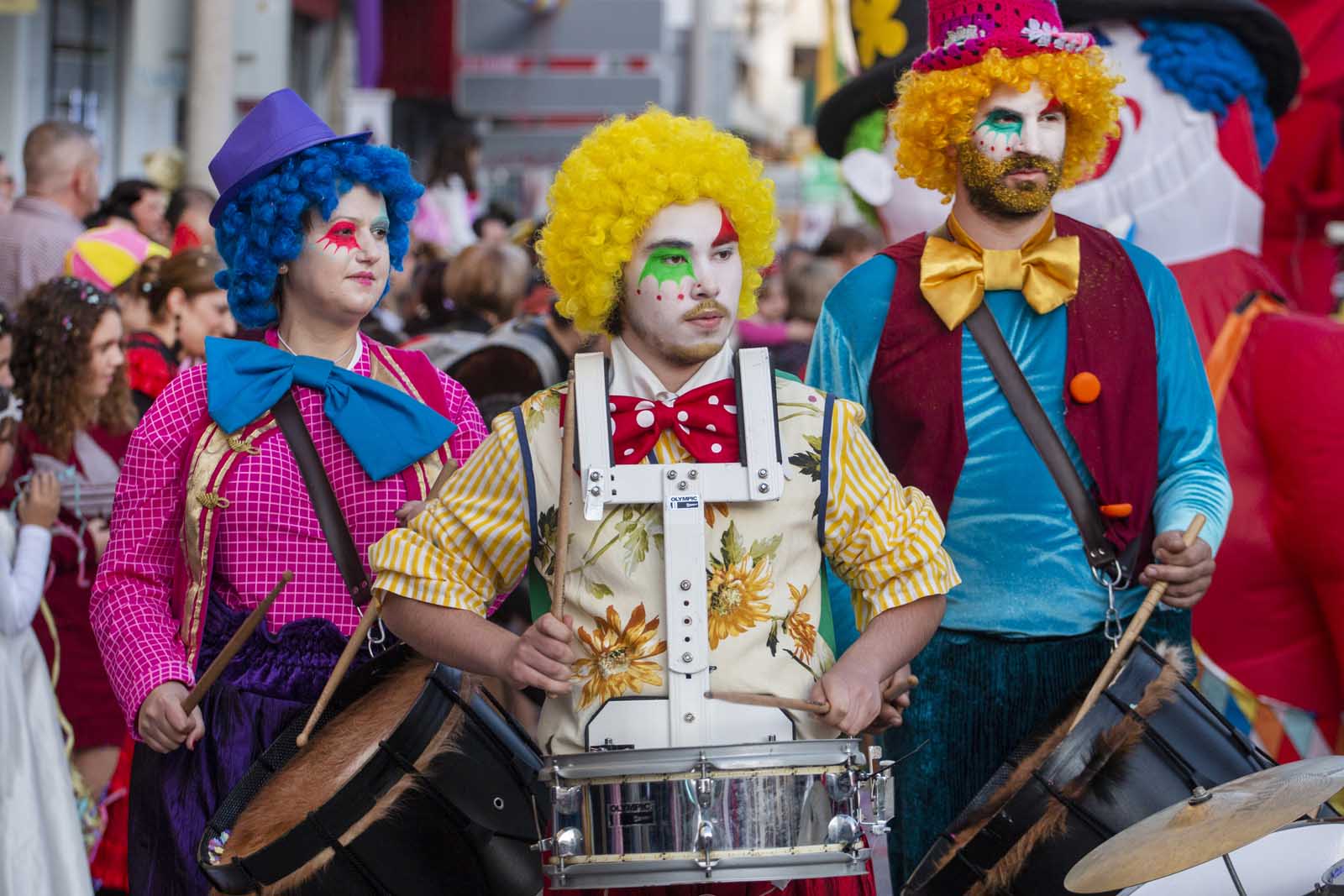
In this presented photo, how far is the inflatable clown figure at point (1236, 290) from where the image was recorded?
208 inches

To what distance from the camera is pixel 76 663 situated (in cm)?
554

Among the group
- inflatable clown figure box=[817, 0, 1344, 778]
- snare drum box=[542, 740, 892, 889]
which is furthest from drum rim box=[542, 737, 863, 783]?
inflatable clown figure box=[817, 0, 1344, 778]

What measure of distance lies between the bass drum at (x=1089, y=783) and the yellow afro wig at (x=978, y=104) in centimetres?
121

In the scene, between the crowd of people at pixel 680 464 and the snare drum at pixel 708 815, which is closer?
the snare drum at pixel 708 815

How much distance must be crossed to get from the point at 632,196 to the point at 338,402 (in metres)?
0.95

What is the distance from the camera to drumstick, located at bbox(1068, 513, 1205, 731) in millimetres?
3512

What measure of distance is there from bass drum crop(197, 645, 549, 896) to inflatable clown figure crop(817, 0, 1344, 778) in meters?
2.58

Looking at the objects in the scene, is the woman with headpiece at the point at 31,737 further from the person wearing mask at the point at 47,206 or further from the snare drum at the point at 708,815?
the person wearing mask at the point at 47,206

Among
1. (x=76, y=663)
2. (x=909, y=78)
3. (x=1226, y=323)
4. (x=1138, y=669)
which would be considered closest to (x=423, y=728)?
(x=1138, y=669)

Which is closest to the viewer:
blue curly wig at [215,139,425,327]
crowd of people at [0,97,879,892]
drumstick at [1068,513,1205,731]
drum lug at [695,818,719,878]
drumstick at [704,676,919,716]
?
drum lug at [695,818,719,878]

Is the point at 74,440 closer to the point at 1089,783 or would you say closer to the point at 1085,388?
the point at 1085,388

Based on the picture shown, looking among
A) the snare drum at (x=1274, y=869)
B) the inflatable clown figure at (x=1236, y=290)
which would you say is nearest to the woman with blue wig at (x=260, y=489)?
the snare drum at (x=1274, y=869)

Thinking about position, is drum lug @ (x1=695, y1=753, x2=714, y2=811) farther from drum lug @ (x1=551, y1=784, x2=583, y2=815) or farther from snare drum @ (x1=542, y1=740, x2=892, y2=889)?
drum lug @ (x1=551, y1=784, x2=583, y2=815)

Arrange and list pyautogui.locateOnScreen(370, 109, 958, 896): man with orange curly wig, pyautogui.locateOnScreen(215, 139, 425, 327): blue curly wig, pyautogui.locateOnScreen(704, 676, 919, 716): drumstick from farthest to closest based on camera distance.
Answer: pyautogui.locateOnScreen(215, 139, 425, 327): blue curly wig → pyautogui.locateOnScreen(370, 109, 958, 896): man with orange curly wig → pyautogui.locateOnScreen(704, 676, 919, 716): drumstick
